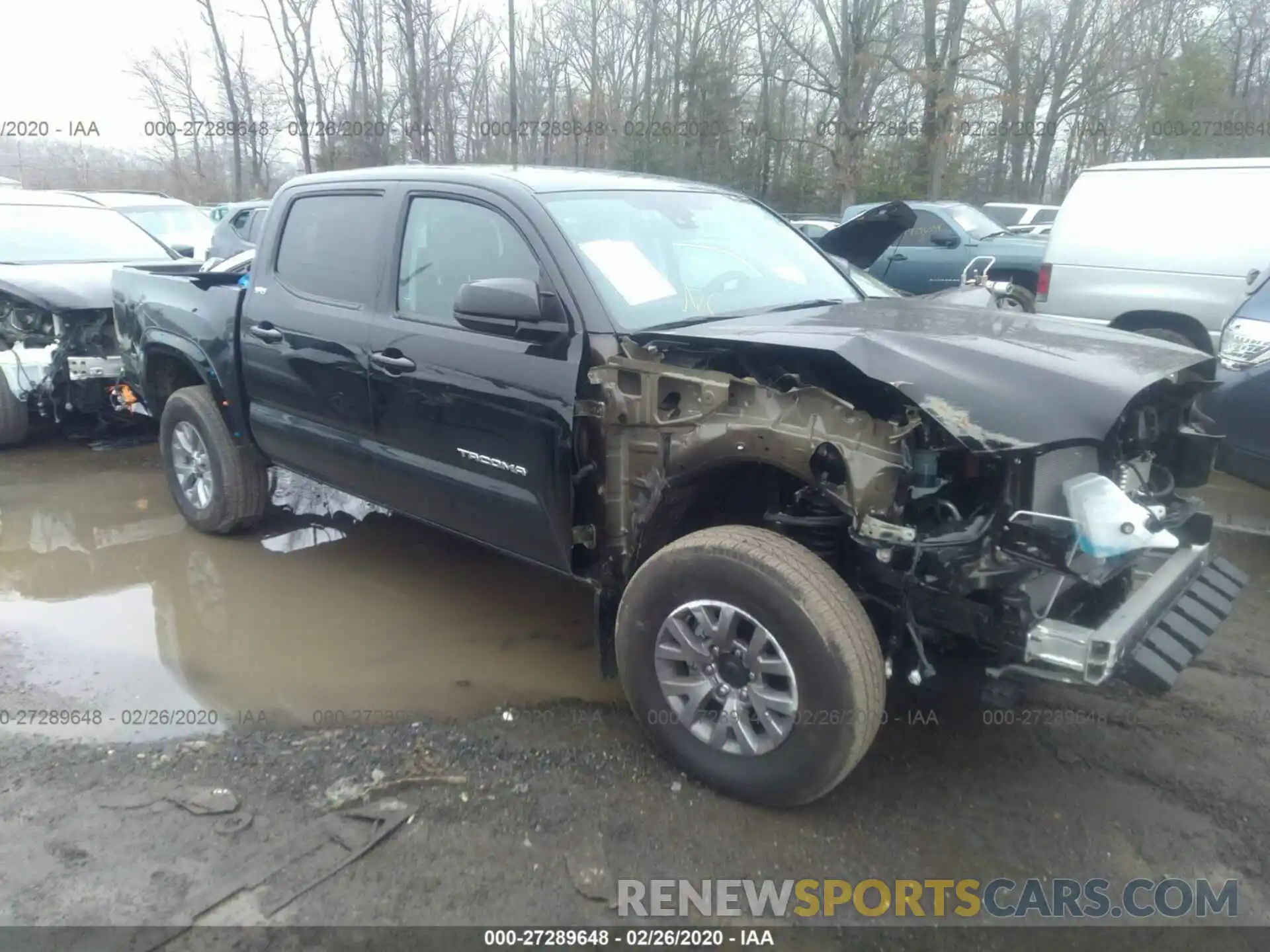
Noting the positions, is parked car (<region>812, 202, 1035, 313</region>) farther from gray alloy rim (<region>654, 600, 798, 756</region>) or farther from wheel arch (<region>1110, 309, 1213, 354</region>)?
wheel arch (<region>1110, 309, 1213, 354</region>)

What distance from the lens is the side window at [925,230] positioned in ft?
38.7

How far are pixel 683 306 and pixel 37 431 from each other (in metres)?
6.60

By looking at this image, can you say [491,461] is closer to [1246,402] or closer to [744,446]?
[744,446]

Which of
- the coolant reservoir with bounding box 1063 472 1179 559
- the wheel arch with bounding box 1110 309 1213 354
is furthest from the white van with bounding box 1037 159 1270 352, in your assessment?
the coolant reservoir with bounding box 1063 472 1179 559

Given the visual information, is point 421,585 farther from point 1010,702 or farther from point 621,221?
point 1010,702

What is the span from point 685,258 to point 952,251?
909 centimetres

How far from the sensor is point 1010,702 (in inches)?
108

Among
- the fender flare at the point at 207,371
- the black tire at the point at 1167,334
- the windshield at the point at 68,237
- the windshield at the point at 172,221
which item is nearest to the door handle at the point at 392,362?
the fender flare at the point at 207,371

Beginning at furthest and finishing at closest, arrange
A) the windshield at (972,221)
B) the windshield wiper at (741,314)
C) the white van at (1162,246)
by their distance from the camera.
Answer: the windshield at (972,221), the white van at (1162,246), the windshield wiper at (741,314)

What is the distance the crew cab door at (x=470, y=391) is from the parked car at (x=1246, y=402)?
3.36m

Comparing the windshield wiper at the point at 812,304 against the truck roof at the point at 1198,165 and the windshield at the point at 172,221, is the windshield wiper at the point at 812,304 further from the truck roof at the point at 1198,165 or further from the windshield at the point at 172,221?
the windshield at the point at 172,221

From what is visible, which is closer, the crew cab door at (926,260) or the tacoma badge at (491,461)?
the tacoma badge at (491,461)

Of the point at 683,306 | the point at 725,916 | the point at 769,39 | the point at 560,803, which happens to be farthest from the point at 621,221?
the point at 769,39

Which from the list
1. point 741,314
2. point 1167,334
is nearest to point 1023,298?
point 1167,334
